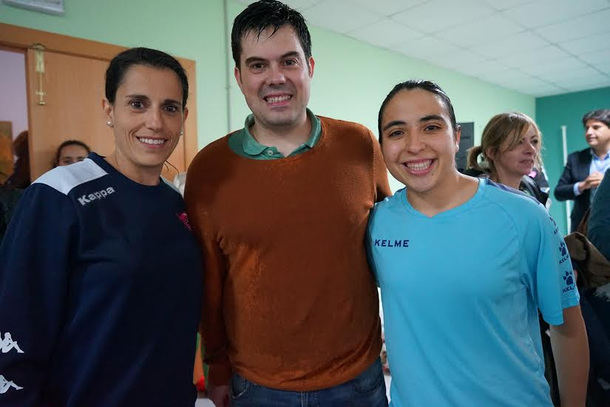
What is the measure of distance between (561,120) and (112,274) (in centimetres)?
825

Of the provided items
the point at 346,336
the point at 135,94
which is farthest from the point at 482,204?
the point at 135,94

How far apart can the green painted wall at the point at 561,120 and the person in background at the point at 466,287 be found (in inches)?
291

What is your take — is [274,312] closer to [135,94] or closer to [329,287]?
[329,287]

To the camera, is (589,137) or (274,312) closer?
(274,312)

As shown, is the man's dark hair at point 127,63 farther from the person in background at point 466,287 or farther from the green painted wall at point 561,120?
the green painted wall at point 561,120

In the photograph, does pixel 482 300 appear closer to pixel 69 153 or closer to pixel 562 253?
pixel 562 253

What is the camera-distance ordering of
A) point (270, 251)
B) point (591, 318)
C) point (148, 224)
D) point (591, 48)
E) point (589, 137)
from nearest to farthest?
point (148, 224) → point (270, 251) → point (591, 318) → point (589, 137) → point (591, 48)

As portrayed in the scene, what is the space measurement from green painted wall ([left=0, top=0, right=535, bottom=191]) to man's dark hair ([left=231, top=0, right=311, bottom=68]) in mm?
1636

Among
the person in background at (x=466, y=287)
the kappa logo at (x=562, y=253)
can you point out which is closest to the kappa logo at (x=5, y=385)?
the person in background at (x=466, y=287)

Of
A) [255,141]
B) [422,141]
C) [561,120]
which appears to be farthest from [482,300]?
[561,120]

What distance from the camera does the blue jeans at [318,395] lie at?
46.1 inches

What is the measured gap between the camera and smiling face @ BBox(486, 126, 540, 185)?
1.89 m

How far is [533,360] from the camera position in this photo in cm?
96

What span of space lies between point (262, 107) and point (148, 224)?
1.60 ft
